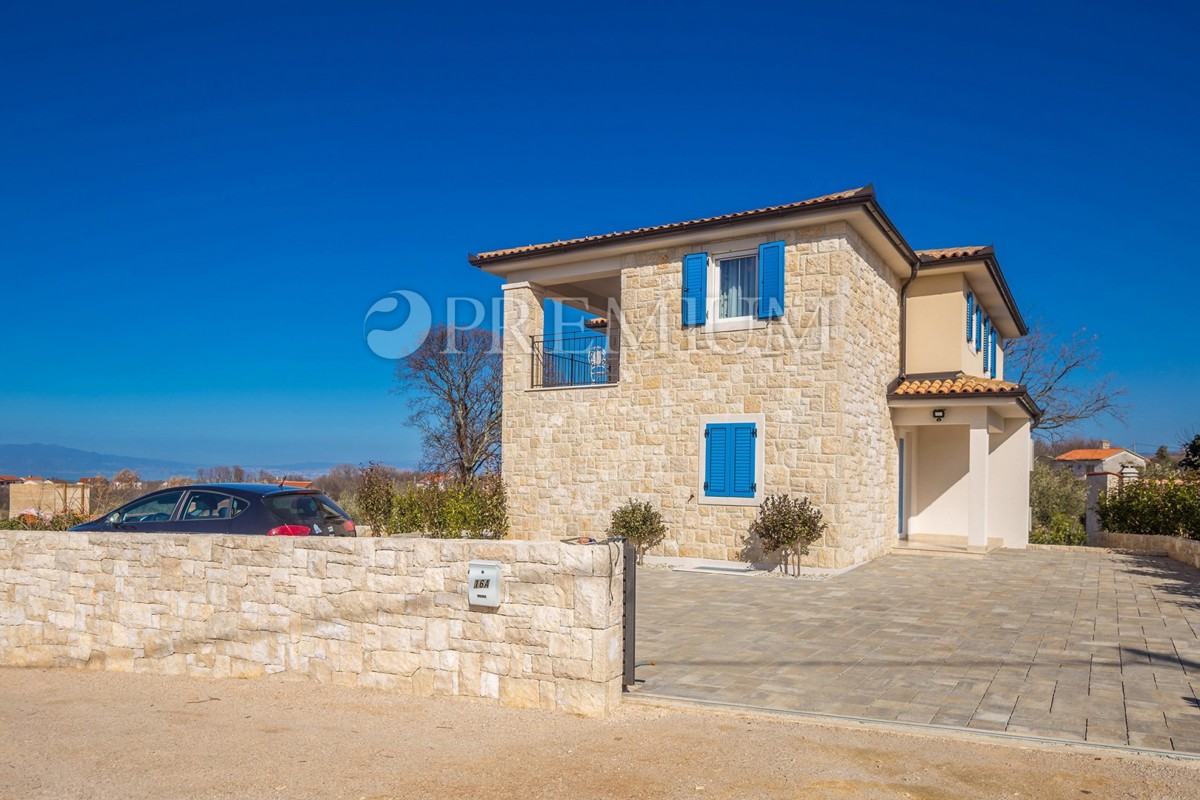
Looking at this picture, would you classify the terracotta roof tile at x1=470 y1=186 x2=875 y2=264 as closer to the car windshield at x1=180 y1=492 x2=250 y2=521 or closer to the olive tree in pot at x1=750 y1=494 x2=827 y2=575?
the olive tree in pot at x1=750 y1=494 x2=827 y2=575

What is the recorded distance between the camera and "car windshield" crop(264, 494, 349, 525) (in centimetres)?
904

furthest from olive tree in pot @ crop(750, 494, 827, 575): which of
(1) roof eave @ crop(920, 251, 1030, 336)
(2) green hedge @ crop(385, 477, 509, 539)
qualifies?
(1) roof eave @ crop(920, 251, 1030, 336)

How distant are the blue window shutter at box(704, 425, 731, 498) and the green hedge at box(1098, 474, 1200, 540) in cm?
909

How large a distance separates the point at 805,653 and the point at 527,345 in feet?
32.4

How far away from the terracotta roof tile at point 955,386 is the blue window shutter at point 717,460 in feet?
12.4

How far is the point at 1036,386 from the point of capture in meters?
28.8

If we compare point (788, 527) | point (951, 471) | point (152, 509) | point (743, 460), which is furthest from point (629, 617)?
point (951, 471)

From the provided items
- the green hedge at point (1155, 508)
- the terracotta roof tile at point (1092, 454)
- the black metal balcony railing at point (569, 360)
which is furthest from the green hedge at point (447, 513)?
the terracotta roof tile at point (1092, 454)

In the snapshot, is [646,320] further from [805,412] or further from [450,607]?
[450,607]

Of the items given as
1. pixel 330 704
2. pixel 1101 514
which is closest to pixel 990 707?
pixel 330 704

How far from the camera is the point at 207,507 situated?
9.24 meters

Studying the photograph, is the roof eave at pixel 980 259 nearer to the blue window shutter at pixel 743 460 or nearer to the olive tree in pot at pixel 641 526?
the blue window shutter at pixel 743 460

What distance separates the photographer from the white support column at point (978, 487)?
14094 millimetres

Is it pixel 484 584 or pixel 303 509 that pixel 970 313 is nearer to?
pixel 303 509
